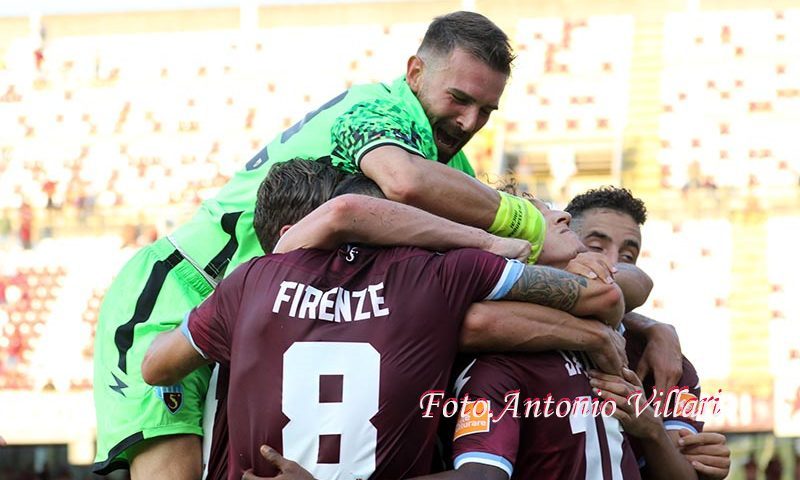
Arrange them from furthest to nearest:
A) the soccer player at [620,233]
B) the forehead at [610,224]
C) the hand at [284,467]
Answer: the forehead at [610,224]
the soccer player at [620,233]
the hand at [284,467]

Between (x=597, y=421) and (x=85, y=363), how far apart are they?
44.6ft

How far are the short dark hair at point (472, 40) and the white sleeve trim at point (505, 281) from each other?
87 cm

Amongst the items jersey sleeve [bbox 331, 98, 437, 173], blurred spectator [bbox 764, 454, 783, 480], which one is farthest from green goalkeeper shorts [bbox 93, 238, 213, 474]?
blurred spectator [bbox 764, 454, 783, 480]

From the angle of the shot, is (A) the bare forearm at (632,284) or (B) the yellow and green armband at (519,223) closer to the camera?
(B) the yellow and green armband at (519,223)

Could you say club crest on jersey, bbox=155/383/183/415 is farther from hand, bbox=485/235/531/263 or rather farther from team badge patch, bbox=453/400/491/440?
hand, bbox=485/235/531/263

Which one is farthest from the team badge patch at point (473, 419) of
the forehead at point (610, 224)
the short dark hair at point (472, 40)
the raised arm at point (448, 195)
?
the forehead at point (610, 224)

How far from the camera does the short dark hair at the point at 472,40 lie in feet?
11.7

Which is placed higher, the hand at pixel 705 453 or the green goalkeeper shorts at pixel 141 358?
the green goalkeeper shorts at pixel 141 358

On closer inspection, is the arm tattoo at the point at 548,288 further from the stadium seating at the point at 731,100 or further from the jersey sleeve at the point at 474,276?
the stadium seating at the point at 731,100

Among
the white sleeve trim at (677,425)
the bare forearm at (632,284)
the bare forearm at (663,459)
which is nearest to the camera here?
the bare forearm at (663,459)

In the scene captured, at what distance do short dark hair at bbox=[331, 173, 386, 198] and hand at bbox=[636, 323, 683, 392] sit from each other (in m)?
1.12

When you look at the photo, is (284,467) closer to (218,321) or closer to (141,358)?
(218,321)

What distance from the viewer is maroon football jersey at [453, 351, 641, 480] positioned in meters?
2.90

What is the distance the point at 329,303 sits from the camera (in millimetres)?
2816
